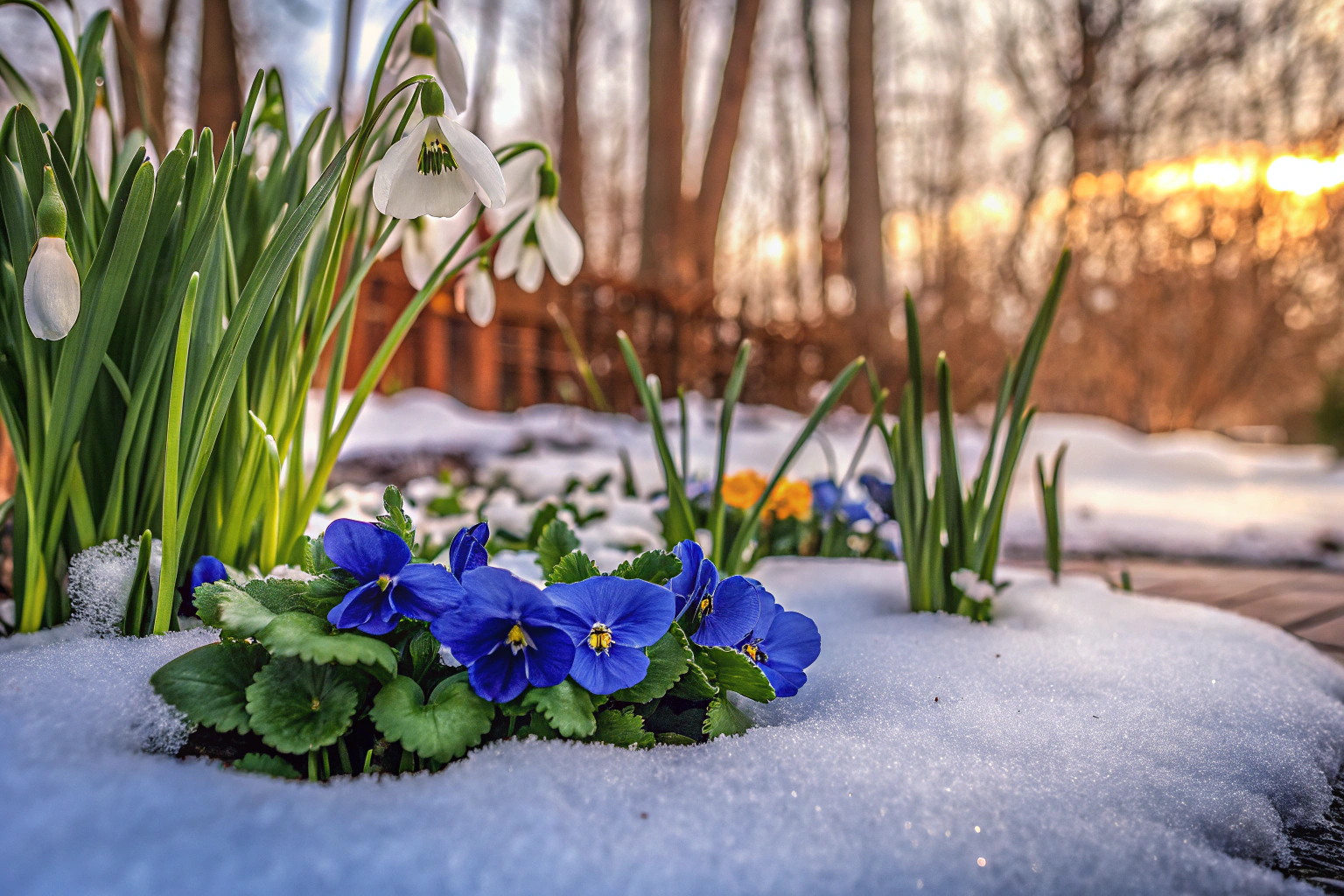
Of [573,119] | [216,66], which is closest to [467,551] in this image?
[216,66]

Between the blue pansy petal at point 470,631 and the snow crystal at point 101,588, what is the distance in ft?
1.29

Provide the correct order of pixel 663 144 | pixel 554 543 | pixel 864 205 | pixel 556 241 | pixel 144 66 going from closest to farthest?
pixel 554 543 → pixel 556 241 → pixel 144 66 → pixel 663 144 → pixel 864 205

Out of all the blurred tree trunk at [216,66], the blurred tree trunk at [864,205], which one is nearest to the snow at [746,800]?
the blurred tree trunk at [216,66]

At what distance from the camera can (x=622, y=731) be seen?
65cm

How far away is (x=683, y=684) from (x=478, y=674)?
182 millimetres

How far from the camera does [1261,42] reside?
8211mm

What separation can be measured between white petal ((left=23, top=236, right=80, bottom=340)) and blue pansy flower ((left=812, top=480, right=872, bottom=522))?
4.31ft

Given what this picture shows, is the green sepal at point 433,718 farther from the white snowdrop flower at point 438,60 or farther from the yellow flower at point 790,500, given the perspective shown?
the yellow flower at point 790,500

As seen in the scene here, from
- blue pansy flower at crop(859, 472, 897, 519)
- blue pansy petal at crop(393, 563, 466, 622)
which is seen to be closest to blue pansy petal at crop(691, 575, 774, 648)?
blue pansy petal at crop(393, 563, 466, 622)

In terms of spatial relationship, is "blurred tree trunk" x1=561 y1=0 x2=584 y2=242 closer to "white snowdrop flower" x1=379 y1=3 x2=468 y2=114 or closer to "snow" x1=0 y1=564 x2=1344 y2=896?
"white snowdrop flower" x1=379 y1=3 x2=468 y2=114

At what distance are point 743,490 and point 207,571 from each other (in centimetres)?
92

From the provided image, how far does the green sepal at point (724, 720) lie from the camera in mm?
655

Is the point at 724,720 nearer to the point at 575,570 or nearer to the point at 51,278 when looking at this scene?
the point at 575,570

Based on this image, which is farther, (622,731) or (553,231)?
(553,231)
